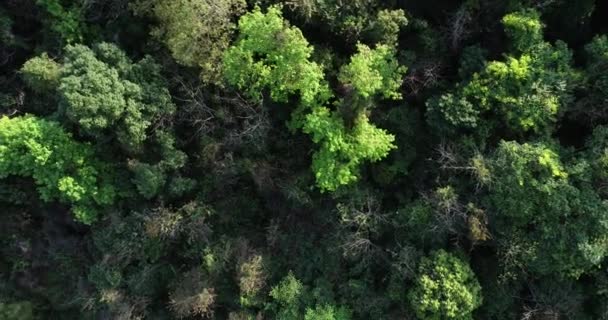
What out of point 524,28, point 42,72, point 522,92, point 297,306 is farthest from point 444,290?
point 42,72

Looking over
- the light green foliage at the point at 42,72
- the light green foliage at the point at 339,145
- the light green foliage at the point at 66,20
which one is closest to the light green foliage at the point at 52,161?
the light green foliage at the point at 42,72

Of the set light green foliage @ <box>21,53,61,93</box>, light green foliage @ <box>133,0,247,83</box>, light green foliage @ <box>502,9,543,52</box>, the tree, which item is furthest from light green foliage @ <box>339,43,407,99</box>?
light green foliage @ <box>21,53,61,93</box>

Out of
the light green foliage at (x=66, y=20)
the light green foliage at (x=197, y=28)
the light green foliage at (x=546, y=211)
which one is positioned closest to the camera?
the light green foliage at (x=546, y=211)

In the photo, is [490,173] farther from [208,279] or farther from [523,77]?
[208,279]

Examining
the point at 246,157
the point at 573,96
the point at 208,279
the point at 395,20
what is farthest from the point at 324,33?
the point at 208,279

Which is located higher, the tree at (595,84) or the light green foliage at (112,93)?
the tree at (595,84)

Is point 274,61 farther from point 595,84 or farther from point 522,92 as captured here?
point 595,84

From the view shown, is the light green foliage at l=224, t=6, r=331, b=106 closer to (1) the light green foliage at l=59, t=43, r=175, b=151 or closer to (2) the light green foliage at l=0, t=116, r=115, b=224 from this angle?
(1) the light green foliage at l=59, t=43, r=175, b=151

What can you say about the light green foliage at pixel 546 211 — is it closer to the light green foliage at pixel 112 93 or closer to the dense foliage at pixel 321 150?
the dense foliage at pixel 321 150
